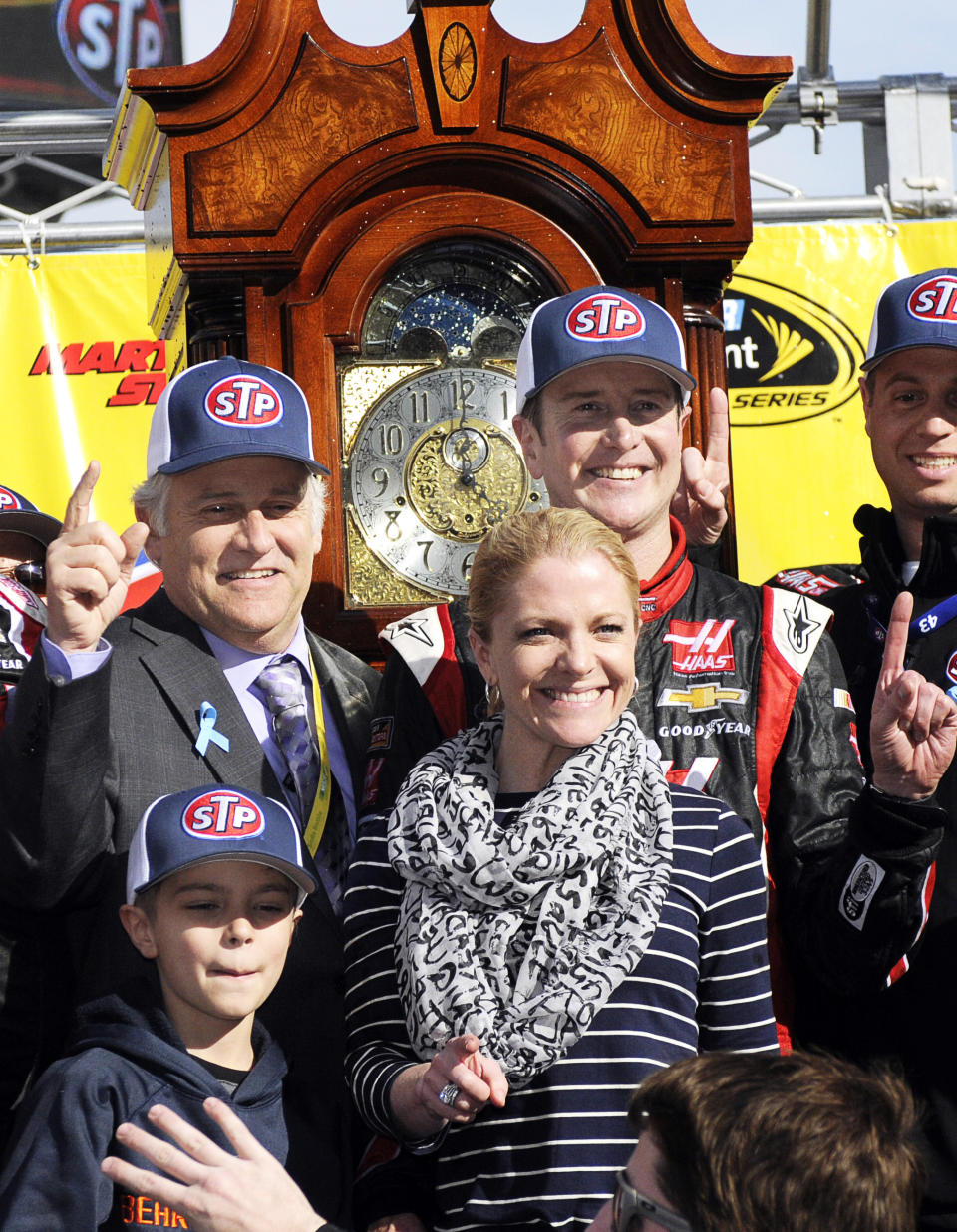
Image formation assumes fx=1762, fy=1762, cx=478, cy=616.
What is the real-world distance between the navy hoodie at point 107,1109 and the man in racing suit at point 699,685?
1.53 feet

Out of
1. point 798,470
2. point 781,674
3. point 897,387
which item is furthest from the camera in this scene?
point 798,470

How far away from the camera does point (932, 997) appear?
2.79 m

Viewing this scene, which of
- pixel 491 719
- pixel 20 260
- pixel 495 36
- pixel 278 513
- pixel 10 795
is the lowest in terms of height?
pixel 10 795

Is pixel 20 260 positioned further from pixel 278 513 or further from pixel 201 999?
pixel 201 999

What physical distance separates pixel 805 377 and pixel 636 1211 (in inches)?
210

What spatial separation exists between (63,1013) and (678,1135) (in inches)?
57.1

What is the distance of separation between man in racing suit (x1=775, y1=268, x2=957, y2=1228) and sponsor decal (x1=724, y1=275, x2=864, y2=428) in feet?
9.97

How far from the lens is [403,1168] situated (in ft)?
7.88

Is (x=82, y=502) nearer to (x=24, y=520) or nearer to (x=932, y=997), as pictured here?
(x=932, y=997)

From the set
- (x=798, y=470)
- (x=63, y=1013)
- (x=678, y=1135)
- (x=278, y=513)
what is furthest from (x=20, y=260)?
(x=678, y=1135)

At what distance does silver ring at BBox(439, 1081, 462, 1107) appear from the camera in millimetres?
2170

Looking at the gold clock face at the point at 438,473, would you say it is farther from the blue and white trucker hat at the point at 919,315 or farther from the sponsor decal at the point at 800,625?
the sponsor decal at the point at 800,625

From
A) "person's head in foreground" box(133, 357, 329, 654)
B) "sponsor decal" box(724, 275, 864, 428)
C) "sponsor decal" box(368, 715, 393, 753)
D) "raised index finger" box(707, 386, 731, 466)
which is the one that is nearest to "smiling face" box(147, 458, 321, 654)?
"person's head in foreground" box(133, 357, 329, 654)

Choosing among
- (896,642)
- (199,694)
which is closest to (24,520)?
(199,694)
